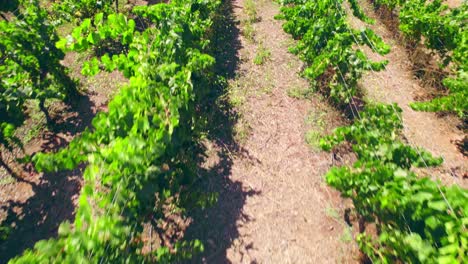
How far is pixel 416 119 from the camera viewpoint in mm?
6375

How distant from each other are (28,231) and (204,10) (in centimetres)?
598

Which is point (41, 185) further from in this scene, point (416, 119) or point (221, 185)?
point (416, 119)

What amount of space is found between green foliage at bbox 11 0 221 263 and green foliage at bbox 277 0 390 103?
8.95 ft

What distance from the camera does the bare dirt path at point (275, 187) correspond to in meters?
4.36

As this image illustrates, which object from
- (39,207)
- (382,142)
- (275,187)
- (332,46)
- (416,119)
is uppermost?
(332,46)

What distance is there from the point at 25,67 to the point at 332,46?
631 cm

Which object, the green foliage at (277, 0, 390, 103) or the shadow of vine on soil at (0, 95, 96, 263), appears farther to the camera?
the green foliage at (277, 0, 390, 103)

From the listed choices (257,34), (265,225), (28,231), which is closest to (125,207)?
(265,225)

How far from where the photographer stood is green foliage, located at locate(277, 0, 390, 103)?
5707mm

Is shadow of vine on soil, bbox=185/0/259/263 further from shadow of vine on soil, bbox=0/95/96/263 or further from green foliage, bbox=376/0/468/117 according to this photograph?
green foliage, bbox=376/0/468/117

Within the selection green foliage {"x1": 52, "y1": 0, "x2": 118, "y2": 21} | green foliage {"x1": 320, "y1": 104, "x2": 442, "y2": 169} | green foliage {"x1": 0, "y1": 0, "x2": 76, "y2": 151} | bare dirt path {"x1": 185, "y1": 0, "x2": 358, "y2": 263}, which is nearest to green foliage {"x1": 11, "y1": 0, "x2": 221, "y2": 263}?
bare dirt path {"x1": 185, "y1": 0, "x2": 358, "y2": 263}

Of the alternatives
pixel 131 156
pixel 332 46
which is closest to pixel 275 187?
pixel 131 156

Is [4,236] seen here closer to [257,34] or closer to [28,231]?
[28,231]

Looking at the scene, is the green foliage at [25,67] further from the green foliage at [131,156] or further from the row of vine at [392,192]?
the row of vine at [392,192]
